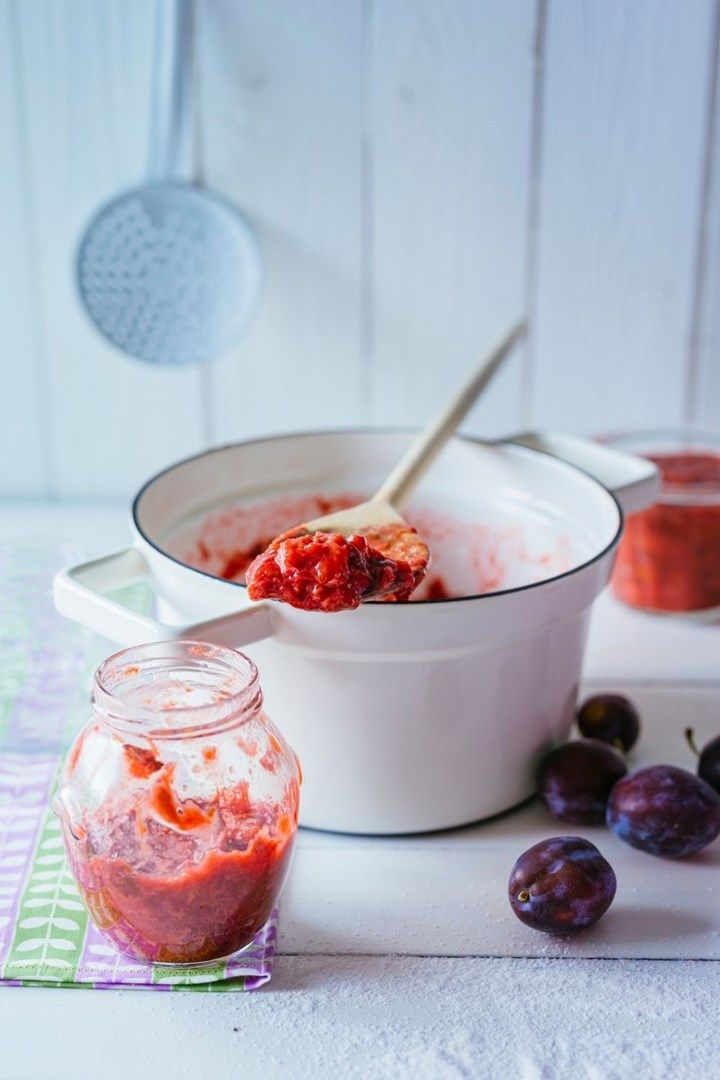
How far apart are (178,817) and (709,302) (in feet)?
2.75

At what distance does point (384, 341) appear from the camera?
131 cm

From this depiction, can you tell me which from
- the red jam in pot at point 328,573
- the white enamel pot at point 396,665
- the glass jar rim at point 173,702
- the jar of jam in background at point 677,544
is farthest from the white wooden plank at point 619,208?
the glass jar rim at point 173,702

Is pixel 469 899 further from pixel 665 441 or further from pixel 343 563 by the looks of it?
pixel 665 441

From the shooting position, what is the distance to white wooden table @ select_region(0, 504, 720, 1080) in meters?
0.66

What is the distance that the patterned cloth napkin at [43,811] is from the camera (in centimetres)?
72

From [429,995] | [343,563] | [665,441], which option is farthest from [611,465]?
[429,995]

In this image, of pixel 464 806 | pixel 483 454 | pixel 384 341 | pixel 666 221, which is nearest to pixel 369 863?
pixel 464 806

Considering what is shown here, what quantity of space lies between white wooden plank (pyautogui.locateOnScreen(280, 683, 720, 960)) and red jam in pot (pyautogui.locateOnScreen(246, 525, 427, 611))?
16cm

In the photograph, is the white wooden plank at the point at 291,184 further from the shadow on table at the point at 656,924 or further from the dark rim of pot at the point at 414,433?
the shadow on table at the point at 656,924

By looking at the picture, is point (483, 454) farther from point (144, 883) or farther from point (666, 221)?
point (144, 883)

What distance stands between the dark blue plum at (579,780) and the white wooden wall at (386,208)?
550mm

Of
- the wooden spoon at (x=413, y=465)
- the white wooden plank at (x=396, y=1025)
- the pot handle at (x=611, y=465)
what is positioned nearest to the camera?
the white wooden plank at (x=396, y=1025)

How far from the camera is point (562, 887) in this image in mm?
738

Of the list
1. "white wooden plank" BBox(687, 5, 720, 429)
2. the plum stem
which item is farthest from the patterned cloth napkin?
"white wooden plank" BBox(687, 5, 720, 429)
